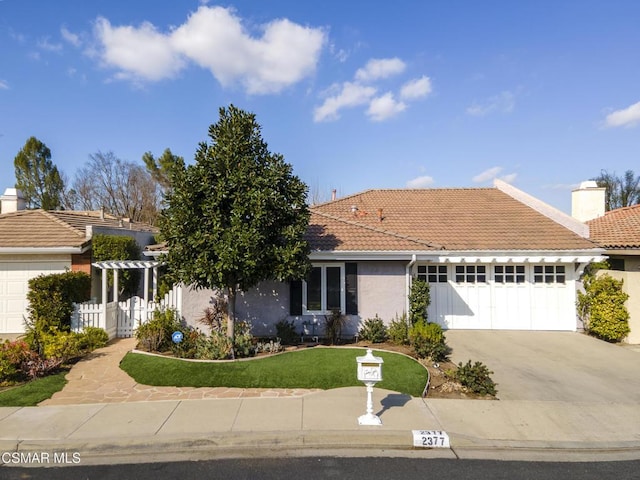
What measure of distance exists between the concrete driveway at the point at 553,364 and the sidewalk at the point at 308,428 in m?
0.55

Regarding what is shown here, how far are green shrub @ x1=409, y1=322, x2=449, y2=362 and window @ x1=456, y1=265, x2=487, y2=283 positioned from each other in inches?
145

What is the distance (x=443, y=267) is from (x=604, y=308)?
4.89m

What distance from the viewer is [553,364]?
897 centimetres

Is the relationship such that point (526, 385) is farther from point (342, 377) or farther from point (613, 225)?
point (613, 225)

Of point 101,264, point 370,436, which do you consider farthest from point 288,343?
point 101,264

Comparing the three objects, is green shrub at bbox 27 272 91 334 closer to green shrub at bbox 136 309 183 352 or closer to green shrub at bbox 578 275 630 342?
green shrub at bbox 136 309 183 352

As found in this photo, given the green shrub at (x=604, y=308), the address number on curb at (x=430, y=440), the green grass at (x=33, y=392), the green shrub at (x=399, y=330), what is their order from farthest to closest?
the green shrub at (x=604, y=308) → the green shrub at (x=399, y=330) → the green grass at (x=33, y=392) → the address number on curb at (x=430, y=440)

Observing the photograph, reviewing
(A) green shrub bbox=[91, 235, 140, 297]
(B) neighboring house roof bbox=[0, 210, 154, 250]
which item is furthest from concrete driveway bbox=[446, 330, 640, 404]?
(B) neighboring house roof bbox=[0, 210, 154, 250]

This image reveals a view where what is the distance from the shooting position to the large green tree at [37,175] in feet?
105

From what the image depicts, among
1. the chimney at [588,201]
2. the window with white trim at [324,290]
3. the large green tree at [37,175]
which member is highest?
the large green tree at [37,175]

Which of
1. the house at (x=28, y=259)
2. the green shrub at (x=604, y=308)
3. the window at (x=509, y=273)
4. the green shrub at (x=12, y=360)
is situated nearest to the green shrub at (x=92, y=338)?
the green shrub at (x=12, y=360)

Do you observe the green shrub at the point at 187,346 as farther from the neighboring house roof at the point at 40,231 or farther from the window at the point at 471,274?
the window at the point at 471,274

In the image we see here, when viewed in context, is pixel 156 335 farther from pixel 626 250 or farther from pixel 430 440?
pixel 626 250

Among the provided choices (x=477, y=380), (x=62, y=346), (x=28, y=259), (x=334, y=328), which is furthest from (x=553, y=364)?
(x=28, y=259)
